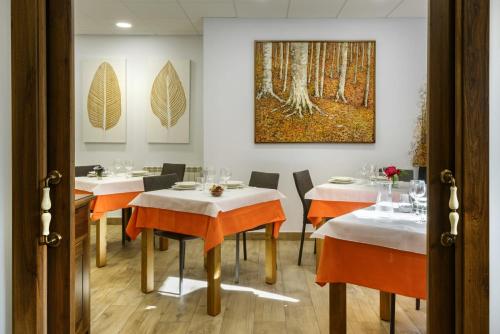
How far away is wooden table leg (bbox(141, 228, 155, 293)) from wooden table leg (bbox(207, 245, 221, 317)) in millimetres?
600

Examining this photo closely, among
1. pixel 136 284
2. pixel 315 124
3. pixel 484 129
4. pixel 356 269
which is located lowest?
pixel 136 284

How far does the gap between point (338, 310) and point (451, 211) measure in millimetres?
1072

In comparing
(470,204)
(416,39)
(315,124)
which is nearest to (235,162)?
(315,124)

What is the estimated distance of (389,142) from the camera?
536 cm

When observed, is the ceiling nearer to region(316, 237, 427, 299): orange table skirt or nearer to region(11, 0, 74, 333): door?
region(316, 237, 427, 299): orange table skirt

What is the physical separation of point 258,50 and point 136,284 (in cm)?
317

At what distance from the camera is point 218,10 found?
498 centimetres

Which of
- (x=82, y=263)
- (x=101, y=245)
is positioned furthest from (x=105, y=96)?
(x=82, y=263)

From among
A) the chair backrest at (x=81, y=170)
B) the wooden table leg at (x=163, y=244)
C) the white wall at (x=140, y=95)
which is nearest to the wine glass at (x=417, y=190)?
the wooden table leg at (x=163, y=244)

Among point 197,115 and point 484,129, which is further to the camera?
point 197,115

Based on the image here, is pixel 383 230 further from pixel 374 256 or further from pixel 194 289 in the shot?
pixel 194 289

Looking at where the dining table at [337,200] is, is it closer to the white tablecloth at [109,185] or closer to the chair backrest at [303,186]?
the chair backrest at [303,186]

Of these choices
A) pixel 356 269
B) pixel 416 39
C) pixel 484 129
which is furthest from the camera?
pixel 416 39

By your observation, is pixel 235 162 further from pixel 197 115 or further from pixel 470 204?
pixel 470 204
